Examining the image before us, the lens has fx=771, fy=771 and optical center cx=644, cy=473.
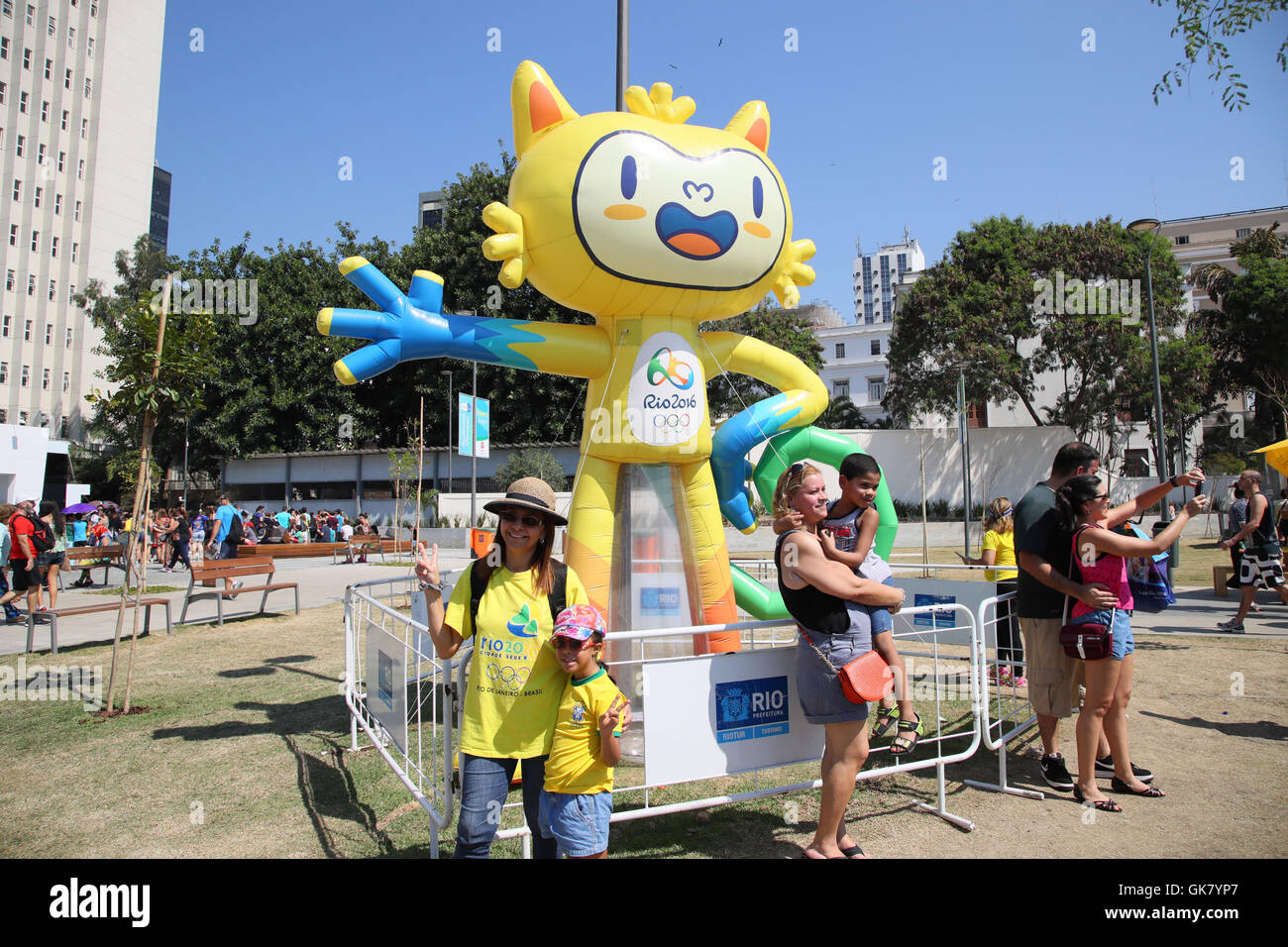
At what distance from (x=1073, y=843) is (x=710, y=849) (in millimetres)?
1921

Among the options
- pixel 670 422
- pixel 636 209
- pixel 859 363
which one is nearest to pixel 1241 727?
pixel 670 422

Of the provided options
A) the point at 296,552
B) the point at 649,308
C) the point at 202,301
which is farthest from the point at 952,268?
the point at 202,301

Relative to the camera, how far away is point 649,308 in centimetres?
582

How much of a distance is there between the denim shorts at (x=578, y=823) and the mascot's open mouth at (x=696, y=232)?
3817 millimetres

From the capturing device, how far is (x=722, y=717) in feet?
12.8

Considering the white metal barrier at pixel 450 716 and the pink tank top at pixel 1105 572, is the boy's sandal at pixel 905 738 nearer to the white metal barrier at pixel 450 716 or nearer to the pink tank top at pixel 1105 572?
the white metal barrier at pixel 450 716

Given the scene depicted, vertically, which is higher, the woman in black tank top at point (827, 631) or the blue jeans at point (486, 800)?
the woman in black tank top at point (827, 631)

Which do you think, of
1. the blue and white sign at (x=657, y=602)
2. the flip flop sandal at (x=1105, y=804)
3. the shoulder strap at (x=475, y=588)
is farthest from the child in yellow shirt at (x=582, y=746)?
the flip flop sandal at (x=1105, y=804)

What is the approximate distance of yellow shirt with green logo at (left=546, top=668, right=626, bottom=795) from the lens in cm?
293

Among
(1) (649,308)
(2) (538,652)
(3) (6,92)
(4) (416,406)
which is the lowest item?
(2) (538,652)

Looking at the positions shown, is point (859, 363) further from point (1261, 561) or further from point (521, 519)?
point (521, 519)

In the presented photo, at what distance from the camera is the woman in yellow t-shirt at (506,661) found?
9.89ft

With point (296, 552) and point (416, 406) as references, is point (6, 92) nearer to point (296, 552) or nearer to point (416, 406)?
point (416, 406)

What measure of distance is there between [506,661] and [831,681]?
5.04ft
